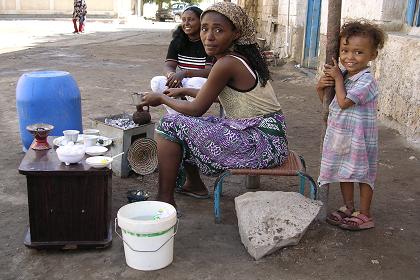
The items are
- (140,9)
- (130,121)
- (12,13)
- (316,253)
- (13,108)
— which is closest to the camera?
(316,253)

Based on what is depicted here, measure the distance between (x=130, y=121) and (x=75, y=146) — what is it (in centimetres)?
133

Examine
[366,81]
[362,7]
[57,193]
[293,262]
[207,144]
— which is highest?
[362,7]

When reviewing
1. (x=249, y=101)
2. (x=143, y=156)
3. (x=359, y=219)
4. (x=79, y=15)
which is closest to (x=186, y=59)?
→ (x=143, y=156)

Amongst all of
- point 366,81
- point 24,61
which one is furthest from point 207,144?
point 24,61

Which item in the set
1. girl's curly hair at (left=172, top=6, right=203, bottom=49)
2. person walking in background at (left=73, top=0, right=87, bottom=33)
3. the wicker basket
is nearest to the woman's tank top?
the wicker basket

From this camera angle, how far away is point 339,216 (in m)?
3.29

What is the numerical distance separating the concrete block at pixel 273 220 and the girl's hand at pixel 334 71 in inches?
31.2

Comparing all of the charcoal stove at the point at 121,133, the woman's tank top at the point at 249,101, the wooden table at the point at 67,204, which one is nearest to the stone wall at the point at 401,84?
the woman's tank top at the point at 249,101

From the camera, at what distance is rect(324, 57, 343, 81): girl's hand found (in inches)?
120

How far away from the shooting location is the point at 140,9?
45781 mm

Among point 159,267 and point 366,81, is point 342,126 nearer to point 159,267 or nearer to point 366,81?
point 366,81

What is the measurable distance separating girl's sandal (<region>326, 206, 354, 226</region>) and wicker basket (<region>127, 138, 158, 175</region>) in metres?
1.54

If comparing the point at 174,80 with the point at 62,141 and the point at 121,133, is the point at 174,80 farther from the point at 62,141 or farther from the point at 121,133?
the point at 62,141

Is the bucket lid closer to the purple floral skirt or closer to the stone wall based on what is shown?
the purple floral skirt
